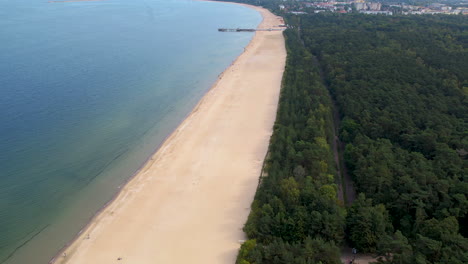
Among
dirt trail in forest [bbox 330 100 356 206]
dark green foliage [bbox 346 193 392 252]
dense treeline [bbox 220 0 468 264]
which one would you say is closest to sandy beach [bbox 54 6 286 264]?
dense treeline [bbox 220 0 468 264]

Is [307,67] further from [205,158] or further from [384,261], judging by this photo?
[384,261]

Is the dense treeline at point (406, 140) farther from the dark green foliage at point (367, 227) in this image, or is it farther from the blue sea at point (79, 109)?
the blue sea at point (79, 109)

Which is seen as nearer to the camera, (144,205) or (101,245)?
(101,245)

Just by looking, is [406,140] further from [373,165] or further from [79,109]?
[79,109]

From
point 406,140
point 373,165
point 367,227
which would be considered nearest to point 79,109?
point 373,165

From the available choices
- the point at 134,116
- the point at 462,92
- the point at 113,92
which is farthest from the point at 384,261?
the point at 113,92

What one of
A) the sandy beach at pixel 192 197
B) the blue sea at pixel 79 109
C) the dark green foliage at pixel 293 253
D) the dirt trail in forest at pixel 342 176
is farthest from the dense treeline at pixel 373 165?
the blue sea at pixel 79 109
